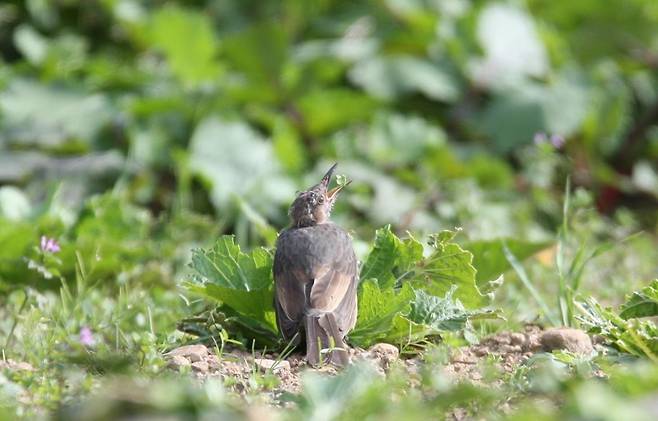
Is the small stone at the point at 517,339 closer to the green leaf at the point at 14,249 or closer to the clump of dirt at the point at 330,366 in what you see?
the clump of dirt at the point at 330,366

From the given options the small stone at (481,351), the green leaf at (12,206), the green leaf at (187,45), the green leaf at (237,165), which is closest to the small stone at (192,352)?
the small stone at (481,351)

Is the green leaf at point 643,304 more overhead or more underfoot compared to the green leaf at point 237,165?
more overhead

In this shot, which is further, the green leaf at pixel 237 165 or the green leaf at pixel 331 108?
the green leaf at pixel 331 108

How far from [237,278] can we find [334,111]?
329cm

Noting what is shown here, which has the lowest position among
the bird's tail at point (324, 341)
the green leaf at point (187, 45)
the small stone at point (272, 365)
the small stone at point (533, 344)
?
the small stone at point (533, 344)

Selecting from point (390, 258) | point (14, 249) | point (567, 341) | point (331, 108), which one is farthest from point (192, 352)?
point (331, 108)

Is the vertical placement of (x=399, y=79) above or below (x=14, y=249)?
above

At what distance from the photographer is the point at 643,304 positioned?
12.7 feet

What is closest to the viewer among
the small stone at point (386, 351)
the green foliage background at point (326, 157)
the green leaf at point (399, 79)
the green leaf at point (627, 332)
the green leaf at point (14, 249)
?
the green leaf at point (627, 332)

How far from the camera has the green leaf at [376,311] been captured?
13.0ft

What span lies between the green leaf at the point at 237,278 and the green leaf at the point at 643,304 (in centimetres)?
123

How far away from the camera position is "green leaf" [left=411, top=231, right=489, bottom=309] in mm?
4145

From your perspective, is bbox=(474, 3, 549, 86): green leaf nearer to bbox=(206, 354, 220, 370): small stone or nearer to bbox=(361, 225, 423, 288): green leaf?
bbox=(361, 225, 423, 288): green leaf

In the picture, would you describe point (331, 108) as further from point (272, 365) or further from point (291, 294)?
point (272, 365)
